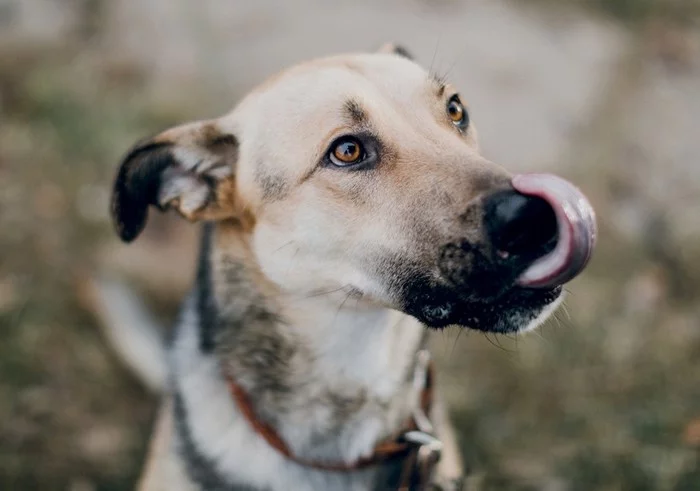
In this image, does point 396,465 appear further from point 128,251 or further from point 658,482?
point 128,251

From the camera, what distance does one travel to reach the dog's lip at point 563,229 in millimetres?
1840

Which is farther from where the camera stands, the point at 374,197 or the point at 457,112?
the point at 457,112

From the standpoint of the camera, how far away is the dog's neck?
2555 mm

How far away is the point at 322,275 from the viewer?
240 cm

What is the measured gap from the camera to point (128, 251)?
4.52 metres

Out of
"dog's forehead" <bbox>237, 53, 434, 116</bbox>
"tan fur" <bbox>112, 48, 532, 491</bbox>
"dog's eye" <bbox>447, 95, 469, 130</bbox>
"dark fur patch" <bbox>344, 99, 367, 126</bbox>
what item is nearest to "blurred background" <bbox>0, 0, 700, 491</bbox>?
"dog's eye" <bbox>447, 95, 469, 130</bbox>

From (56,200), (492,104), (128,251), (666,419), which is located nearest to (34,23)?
(56,200)

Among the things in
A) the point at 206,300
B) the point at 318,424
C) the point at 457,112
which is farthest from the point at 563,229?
the point at 206,300

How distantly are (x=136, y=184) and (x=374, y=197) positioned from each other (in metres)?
0.87

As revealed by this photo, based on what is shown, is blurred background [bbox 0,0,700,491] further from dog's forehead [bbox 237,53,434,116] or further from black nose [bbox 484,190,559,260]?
black nose [bbox 484,190,559,260]

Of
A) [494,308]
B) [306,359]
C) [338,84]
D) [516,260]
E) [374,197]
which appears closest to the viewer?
[516,260]

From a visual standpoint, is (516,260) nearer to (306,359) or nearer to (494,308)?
(494,308)

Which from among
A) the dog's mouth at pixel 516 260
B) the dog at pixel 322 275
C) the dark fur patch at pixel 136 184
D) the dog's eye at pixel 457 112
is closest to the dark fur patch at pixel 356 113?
the dog at pixel 322 275

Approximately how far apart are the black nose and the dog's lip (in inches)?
1.1
